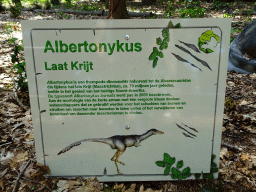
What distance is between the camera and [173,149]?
1911 mm

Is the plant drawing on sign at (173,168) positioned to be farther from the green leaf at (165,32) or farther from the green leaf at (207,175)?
the green leaf at (165,32)

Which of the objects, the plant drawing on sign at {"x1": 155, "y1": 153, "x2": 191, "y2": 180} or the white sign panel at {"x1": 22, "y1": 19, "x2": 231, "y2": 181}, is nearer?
the white sign panel at {"x1": 22, "y1": 19, "x2": 231, "y2": 181}

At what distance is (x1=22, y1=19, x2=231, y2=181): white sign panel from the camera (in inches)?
65.7

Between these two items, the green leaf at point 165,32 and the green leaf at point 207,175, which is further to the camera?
the green leaf at point 207,175

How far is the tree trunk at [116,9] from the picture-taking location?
579 cm

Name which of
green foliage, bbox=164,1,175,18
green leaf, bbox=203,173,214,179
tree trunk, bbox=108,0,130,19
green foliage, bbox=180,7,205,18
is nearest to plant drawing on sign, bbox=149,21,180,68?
green leaf, bbox=203,173,214,179

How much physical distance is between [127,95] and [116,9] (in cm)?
469

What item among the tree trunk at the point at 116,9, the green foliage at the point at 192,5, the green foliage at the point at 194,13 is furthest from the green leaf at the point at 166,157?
the green foliage at the point at 192,5

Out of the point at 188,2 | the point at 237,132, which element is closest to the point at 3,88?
the point at 237,132

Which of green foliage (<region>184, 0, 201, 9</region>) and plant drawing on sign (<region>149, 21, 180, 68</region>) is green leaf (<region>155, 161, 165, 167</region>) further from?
green foliage (<region>184, 0, 201, 9</region>)

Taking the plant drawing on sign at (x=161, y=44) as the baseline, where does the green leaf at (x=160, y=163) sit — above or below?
below

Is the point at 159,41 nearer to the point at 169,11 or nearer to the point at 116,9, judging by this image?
the point at 116,9

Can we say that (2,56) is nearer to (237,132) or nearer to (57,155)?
(57,155)

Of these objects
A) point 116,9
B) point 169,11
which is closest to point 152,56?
point 116,9
